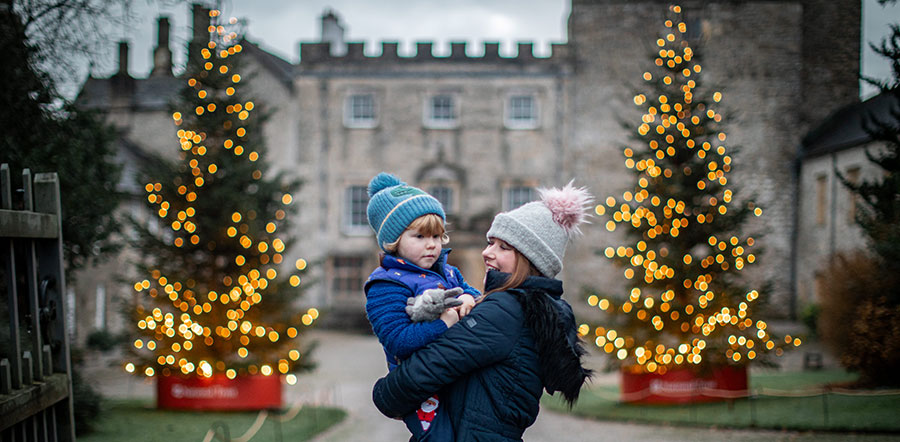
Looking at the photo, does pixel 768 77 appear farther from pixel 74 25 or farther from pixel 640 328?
pixel 74 25

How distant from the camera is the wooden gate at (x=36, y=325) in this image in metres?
2.69

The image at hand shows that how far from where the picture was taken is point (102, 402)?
9.06m

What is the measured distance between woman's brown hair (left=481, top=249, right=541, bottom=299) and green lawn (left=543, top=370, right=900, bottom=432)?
837 cm

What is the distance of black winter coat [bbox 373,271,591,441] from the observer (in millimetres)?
2553

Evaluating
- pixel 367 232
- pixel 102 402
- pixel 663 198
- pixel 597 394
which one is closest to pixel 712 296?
pixel 663 198

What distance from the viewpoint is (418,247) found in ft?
9.42

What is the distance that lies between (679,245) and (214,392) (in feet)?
26.4

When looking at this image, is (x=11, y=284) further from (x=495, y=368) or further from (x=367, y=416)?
(x=367, y=416)

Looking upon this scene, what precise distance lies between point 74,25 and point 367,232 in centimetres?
1830

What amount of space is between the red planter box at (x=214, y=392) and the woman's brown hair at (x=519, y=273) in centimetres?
967

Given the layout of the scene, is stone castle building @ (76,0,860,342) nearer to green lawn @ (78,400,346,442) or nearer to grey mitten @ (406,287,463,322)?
green lawn @ (78,400,346,442)

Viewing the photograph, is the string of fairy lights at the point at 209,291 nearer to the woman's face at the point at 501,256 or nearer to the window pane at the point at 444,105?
the woman's face at the point at 501,256

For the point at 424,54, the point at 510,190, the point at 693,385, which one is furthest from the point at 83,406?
the point at 424,54

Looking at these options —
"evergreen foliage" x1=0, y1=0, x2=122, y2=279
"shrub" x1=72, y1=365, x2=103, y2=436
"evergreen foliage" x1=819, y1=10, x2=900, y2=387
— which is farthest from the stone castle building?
"shrub" x1=72, y1=365, x2=103, y2=436
